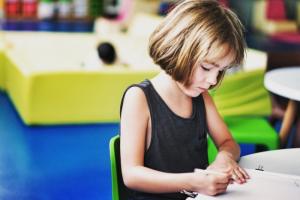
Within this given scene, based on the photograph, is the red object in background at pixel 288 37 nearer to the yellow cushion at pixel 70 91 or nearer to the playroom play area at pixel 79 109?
the playroom play area at pixel 79 109

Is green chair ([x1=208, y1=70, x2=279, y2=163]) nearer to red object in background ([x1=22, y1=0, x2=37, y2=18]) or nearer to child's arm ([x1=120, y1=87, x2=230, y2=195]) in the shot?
child's arm ([x1=120, y1=87, x2=230, y2=195])

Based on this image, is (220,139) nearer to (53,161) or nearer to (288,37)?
(53,161)

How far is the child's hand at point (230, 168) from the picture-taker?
148cm

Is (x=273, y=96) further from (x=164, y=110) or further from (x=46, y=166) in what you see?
(x=164, y=110)

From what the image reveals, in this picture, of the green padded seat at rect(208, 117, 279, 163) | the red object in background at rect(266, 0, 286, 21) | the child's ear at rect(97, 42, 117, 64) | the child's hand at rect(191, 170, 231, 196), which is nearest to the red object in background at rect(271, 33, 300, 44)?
the red object in background at rect(266, 0, 286, 21)

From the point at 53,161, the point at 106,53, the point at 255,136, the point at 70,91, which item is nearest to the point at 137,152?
the point at 255,136

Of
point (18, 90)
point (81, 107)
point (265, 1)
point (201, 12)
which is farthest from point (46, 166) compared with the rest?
point (265, 1)

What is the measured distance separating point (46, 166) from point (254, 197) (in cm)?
249

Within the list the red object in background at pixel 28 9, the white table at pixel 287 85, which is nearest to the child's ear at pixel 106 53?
the white table at pixel 287 85

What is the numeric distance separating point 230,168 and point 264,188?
0.41ft

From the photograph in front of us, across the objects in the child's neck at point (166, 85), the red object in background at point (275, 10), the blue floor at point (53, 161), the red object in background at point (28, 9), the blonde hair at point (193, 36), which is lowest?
the red object in background at point (28, 9)

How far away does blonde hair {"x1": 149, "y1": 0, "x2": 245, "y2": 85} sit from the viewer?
1.54 metres

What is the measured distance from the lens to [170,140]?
1.72m

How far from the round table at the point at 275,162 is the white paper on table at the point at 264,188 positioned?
110mm
